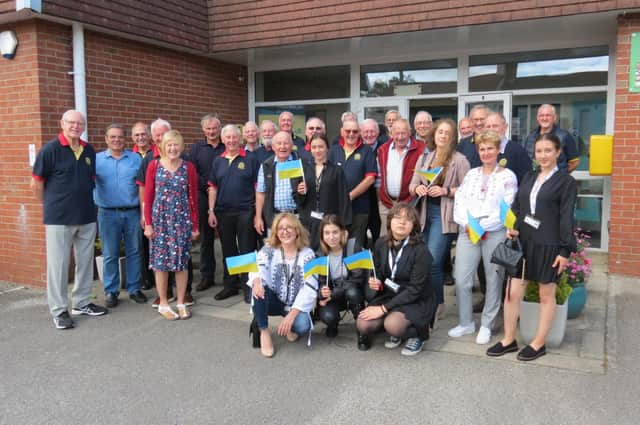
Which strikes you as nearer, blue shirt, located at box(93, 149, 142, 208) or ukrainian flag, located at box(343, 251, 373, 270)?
ukrainian flag, located at box(343, 251, 373, 270)

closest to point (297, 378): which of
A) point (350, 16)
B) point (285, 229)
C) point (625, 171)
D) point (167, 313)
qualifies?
point (285, 229)

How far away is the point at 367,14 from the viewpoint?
24.1ft

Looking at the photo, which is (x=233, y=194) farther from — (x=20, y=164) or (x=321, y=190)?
(x=20, y=164)

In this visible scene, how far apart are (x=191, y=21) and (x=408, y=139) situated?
452 centimetres

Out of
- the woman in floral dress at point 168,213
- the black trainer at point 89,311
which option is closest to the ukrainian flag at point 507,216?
the woman in floral dress at point 168,213

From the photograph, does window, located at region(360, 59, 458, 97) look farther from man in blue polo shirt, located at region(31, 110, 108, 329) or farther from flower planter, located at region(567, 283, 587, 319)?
man in blue polo shirt, located at region(31, 110, 108, 329)

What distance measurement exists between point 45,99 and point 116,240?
6.24ft

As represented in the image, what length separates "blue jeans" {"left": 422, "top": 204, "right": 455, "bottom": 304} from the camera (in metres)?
4.70

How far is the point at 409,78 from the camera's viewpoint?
888 cm

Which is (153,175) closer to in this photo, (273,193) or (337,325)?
(273,193)

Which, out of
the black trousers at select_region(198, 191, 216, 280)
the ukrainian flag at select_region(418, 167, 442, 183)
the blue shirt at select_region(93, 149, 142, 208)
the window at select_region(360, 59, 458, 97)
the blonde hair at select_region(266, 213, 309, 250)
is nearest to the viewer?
the blonde hair at select_region(266, 213, 309, 250)

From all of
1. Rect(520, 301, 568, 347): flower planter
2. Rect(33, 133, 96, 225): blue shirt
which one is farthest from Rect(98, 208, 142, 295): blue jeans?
Rect(520, 301, 568, 347): flower planter

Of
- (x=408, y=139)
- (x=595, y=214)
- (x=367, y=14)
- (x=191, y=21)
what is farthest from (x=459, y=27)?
(x=191, y=21)

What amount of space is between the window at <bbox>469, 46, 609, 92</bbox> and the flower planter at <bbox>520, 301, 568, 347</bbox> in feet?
15.6
